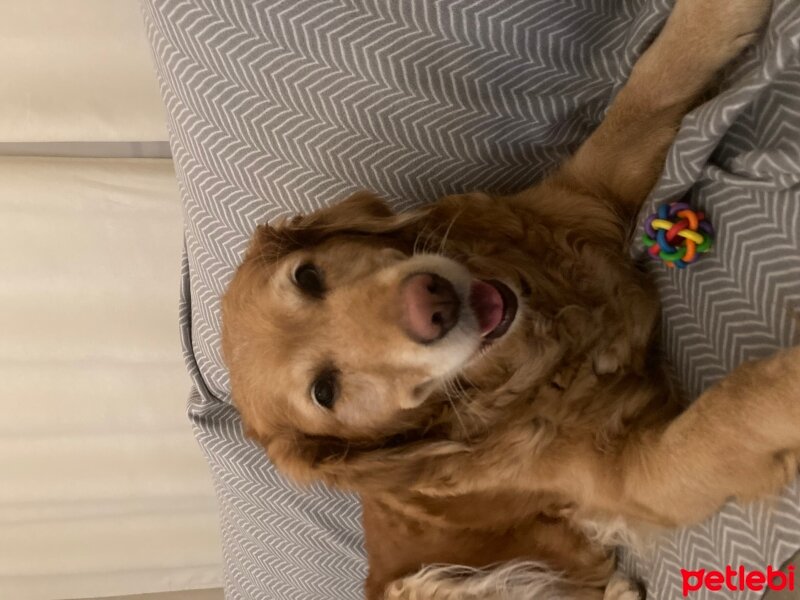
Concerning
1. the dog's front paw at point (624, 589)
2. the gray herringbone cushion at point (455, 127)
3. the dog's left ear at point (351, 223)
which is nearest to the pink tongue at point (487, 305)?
the dog's left ear at point (351, 223)

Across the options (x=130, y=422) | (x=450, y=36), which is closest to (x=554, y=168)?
(x=450, y=36)

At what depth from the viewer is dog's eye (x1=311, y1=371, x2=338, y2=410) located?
126 centimetres

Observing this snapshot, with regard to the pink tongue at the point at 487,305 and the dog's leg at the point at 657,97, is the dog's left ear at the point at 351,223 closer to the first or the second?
the pink tongue at the point at 487,305

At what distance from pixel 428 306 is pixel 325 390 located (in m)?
0.27

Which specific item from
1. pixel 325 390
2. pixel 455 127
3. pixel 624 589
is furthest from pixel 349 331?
pixel 624 589

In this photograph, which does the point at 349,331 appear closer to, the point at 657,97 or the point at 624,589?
the point at 657,97

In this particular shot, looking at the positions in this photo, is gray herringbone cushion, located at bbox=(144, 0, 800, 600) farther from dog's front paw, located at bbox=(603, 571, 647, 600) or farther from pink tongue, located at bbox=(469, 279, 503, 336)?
pink tongue, located at bbox=(469, 279, 503, 336)

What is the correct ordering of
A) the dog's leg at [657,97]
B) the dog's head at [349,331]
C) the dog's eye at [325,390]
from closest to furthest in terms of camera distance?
the dog's leg at [657,97], the dog's head at [349,331], the dog's eye at [325,390]

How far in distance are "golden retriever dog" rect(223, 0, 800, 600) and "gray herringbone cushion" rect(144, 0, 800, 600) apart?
0.09 m

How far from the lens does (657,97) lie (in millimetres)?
1169

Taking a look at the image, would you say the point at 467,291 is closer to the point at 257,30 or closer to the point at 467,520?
the point at 467,520

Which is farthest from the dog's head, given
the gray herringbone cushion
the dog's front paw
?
the dog's front paw

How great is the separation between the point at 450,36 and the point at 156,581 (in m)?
2.39

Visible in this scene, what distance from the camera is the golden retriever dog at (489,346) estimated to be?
3.80 ft
